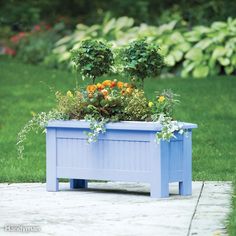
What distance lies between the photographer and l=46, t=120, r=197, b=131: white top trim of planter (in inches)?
370

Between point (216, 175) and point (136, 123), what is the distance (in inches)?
79.8

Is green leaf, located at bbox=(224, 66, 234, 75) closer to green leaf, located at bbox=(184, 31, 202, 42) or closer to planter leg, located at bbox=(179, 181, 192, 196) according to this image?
green leaf, located at bbox=(184, 31, 202, 42)

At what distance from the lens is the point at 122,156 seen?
9.63 meters

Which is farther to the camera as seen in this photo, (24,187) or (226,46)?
(226,46)

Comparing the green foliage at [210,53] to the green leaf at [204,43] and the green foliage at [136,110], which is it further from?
the green foliage at [136,110]

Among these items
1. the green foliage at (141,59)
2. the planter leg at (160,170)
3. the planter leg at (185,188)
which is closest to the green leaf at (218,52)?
the green foliage at (141,59)

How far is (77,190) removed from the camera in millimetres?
10188

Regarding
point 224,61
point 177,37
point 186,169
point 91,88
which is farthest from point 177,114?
point 186,169

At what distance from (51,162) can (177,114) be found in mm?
5407

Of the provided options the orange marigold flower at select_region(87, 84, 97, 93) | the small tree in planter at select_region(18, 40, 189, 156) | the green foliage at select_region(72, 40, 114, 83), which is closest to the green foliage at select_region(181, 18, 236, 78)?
the small tree in planter at select_region(18, 40, 189, 156)

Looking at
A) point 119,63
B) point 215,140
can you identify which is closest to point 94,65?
point 119,63

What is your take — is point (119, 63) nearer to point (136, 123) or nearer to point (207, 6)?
point (136, 123)

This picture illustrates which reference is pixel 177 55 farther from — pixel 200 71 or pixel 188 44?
pixel 200 71

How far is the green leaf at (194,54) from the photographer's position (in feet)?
62.7
